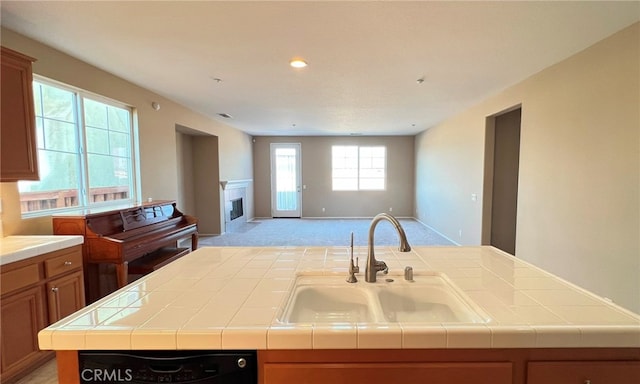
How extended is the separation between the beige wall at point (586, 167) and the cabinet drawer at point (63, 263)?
163 inches

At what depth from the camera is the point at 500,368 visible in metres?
0.84

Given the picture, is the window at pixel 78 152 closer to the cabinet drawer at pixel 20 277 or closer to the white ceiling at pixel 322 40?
the white ceiling at pixel 322 40

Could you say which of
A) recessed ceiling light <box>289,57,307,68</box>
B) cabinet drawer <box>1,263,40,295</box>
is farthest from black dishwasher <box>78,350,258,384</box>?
recessed ceiling light <box>289,57,307,68</box>

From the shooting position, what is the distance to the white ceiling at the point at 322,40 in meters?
1.82

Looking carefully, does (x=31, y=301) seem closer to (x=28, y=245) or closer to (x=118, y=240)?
(x=28, y=245)

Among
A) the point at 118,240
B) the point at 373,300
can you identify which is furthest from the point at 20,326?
the point at 373,300

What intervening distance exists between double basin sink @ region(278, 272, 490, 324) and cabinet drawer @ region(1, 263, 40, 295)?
72.8 inches

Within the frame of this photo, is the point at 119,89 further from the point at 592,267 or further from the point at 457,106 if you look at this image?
the point at 592,267

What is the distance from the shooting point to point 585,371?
838mm

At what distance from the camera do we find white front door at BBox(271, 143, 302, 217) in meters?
8.24

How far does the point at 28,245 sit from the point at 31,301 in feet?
1.22

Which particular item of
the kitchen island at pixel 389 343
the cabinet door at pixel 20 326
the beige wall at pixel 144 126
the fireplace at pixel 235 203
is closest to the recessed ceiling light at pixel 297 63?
the beige wall at pixel 144 126

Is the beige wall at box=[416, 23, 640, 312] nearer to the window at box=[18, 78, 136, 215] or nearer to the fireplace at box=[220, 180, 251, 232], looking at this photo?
the window at box=[18, 78, 136, 215]

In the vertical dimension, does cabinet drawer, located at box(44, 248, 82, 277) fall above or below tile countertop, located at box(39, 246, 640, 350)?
below
